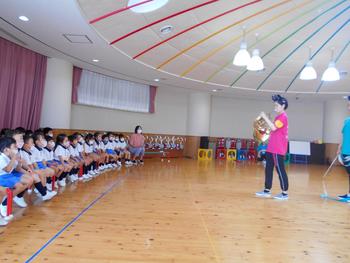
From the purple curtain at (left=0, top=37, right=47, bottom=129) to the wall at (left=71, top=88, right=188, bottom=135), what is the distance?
1880 mm

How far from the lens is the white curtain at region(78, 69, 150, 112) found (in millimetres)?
8173

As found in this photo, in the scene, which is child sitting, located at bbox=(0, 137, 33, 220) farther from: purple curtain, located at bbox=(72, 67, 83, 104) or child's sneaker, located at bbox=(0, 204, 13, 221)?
purple curtain, located at bbox=(72, 67, 83, 104)

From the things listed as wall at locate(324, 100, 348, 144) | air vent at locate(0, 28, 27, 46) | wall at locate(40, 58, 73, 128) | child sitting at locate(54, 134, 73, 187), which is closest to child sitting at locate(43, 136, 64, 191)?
child sitting at locate(54, 134, 73, 187)

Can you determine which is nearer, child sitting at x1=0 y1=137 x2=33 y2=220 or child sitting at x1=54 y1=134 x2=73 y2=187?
child sitting at x1=0 y1=137 x2=33 y2=220

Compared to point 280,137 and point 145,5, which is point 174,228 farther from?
point 145,5

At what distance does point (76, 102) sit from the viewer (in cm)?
793

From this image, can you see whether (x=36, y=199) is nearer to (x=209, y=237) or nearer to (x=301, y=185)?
(x=209, y=237)

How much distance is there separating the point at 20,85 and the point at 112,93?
3.49 m

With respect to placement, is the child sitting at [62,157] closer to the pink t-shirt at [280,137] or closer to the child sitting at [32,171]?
the child sitting at [32,171]

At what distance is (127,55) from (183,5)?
219 centimetres

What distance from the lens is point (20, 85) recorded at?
5.73 meters

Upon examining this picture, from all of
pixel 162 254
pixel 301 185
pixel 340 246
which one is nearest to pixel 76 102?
pixel 301 185

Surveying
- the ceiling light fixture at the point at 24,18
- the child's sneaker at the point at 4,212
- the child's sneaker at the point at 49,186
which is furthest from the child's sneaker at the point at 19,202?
the ceiling light fixture at the point at 24,18

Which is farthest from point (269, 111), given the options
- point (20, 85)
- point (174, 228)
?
point (174, 228)
